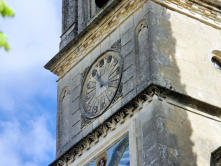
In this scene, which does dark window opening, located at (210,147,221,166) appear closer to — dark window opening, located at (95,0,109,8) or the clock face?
the clock face

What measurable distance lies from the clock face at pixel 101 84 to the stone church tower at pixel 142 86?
0.11ft

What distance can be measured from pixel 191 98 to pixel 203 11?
3992 millimetres

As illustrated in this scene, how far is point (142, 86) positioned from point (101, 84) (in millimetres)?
2270

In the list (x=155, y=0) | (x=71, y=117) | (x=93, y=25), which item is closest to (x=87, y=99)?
(x=71, y=117)

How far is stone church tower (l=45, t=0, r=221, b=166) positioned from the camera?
13.6 meters

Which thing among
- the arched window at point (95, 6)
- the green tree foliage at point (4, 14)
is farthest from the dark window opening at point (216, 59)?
the green tree foliage at point (4, 14)

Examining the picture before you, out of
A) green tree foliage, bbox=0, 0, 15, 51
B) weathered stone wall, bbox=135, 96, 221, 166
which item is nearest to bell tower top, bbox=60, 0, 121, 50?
weathered stone wall, bbox=135, 96, 221, 166

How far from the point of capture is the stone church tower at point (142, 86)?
44.7 ft

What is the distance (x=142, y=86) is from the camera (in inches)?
576

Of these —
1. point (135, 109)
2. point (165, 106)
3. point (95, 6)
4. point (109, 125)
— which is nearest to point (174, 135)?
point (165, 106)

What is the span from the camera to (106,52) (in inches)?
673

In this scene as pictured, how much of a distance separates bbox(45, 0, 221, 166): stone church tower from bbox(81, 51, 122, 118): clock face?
3 centimetres

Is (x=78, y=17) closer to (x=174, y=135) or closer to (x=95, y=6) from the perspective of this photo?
(x=95, y=6)

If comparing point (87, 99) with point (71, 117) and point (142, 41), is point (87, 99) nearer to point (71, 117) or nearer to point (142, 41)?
point (71, 117)
